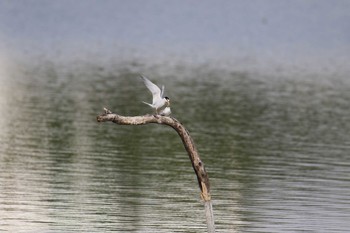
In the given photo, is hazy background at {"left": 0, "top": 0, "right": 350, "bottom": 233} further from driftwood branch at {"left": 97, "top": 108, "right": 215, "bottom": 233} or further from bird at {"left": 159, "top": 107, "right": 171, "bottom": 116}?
bird at {"left": 159, "top": 107, "right": 171, "bottom": 116}

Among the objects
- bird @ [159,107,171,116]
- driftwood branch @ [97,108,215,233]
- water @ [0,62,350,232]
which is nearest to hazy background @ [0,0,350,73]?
water @ [0,62,350,232]

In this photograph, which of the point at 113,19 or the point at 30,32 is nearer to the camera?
the point at 30,32

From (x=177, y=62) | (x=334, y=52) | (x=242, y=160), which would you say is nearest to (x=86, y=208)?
(x=242, y=160)

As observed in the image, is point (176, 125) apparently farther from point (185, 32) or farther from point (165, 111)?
point (185, 32)

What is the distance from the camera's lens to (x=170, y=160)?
1662 inches

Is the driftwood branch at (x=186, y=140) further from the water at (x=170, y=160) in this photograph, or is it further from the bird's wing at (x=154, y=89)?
the water at (x=170, y=160)

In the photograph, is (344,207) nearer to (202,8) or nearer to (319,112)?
(319,112)

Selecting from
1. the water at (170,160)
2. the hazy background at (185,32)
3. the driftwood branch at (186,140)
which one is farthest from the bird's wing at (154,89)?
the hazy background at (185,32)

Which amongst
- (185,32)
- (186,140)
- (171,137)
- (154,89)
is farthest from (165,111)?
(185,32)

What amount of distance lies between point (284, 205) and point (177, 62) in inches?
2403

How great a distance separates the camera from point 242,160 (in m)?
43.1

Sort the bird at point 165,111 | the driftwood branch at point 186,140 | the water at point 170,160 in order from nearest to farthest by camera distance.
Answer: the driftwood branch at point 186,140
the bird at point 165,111
the water at point 170,160

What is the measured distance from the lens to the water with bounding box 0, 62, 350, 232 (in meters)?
31.7

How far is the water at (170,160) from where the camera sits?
31.7 m
